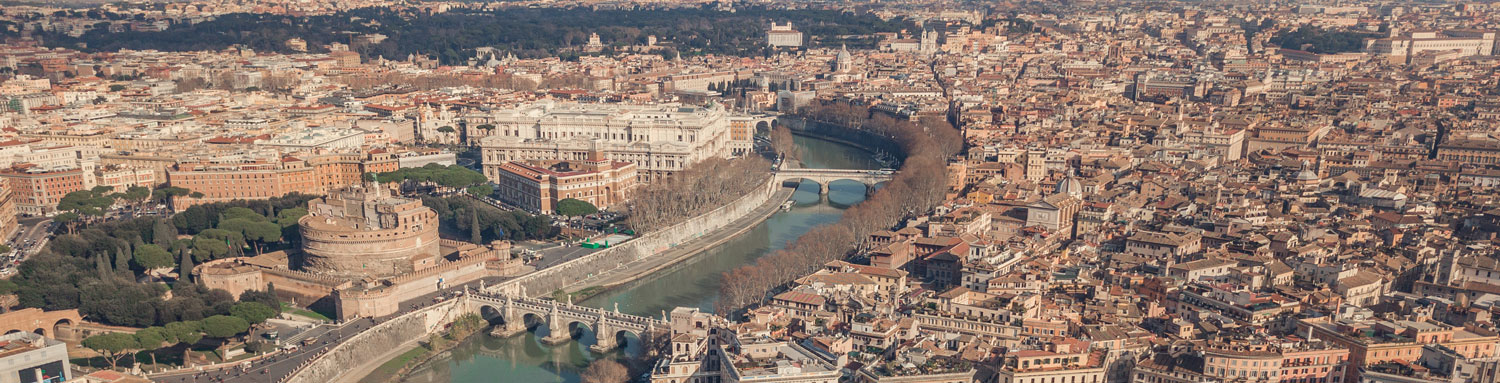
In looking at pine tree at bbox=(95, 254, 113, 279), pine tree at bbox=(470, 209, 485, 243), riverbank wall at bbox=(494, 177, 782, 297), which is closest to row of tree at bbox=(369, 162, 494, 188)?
pine tree at bbox=(470, 209, 485, 243)

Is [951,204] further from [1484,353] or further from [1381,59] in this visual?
[1381,59]

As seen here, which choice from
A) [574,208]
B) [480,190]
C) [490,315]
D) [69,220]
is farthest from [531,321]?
[69,220]

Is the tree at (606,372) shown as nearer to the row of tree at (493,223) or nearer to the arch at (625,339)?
the arch at (625,339)

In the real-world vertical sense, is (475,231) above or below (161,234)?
below

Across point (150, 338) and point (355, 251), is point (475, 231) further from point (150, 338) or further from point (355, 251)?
point (150, 338)

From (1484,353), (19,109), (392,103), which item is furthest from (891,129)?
(19,109)

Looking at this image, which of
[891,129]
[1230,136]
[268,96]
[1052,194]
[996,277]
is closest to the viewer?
[996,277]

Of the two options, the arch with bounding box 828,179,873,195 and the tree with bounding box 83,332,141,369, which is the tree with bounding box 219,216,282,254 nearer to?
the tree with bounding box 83,332,141,369
